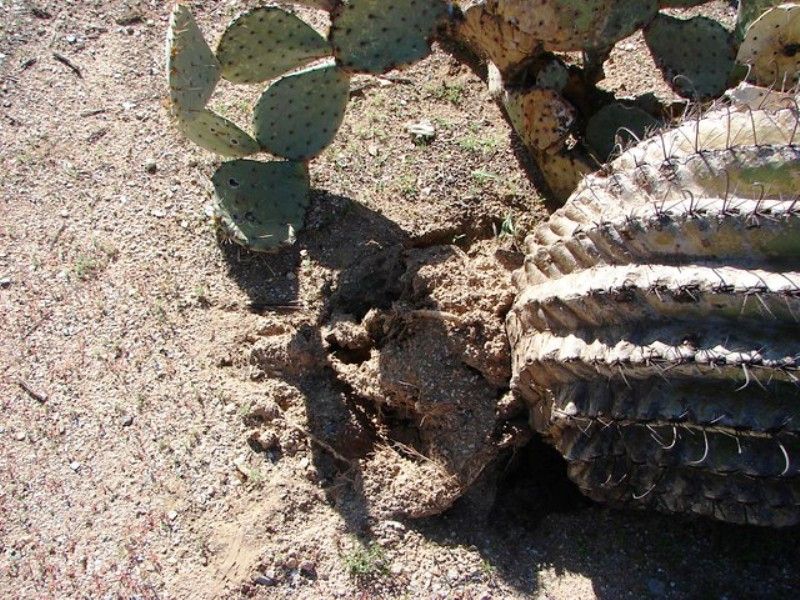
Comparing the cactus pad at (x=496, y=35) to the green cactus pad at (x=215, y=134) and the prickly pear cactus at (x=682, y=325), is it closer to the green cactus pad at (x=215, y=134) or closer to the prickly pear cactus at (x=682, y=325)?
the prickly pear cactus at (x=682, y=325)

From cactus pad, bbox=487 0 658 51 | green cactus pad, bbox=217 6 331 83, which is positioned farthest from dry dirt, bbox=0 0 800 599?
cactus pad, bbox=487 0 658 51

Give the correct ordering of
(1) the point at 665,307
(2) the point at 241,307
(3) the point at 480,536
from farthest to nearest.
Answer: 1. (2) the point at 241,307
2. (3) the point at 480,536
3. (1) the point at 665,307

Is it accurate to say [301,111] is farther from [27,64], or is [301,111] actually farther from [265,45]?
[27,64]

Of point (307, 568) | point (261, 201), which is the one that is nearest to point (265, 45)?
point (261, 201)

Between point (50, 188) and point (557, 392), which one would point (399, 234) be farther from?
point (50, 188)

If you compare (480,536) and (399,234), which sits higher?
(399,234)

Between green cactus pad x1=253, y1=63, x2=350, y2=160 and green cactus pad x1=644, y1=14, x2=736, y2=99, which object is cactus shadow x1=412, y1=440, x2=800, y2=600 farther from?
green cactus pad x1=644, y1=14, x2=736, y2=99

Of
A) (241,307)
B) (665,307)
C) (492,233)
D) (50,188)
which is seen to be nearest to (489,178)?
(492,233)
